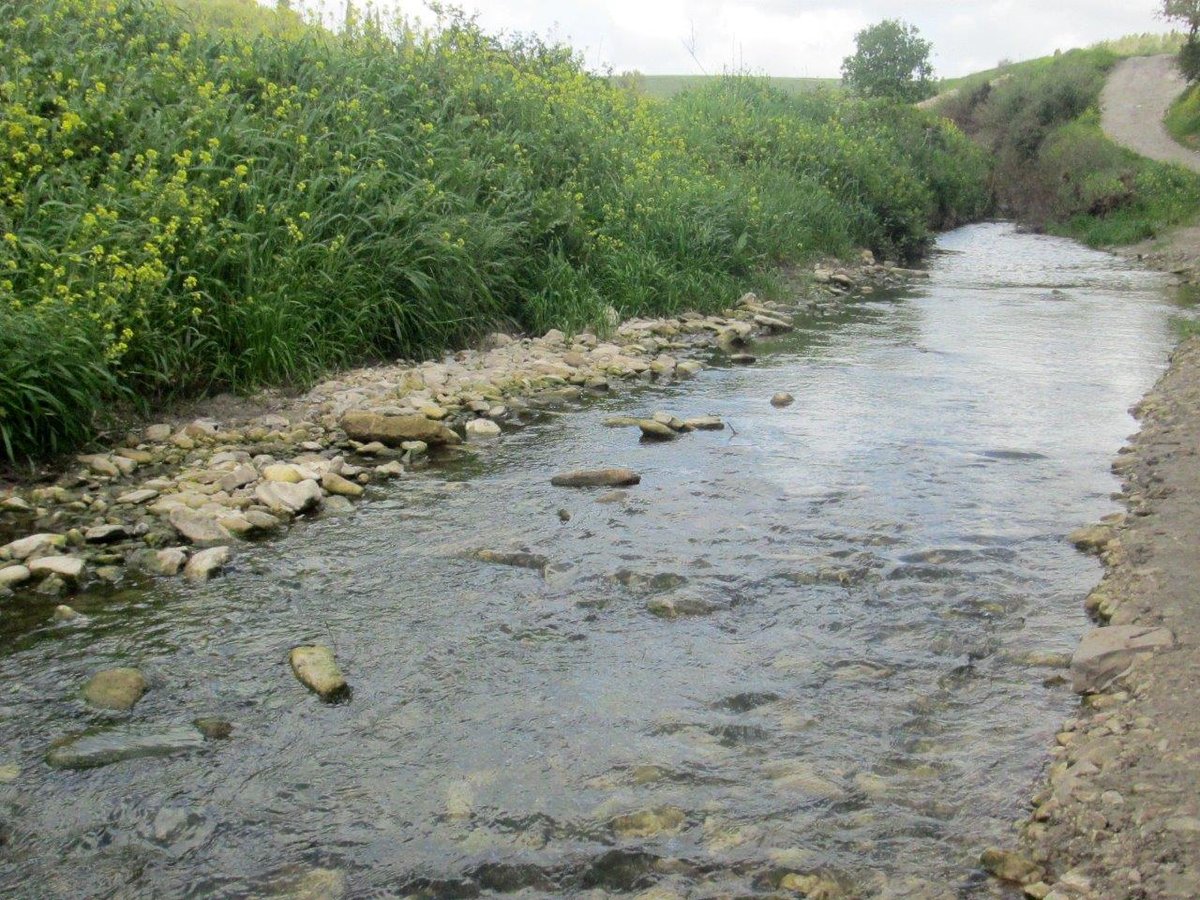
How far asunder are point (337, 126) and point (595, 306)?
278cm

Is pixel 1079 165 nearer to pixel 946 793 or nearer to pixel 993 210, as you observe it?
pixel 993 210

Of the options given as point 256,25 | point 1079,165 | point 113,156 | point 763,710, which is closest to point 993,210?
point 1079,165

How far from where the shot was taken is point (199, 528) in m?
4.96

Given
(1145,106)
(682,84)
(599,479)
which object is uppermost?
(1145,106)

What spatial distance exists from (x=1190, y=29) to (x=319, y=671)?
1339 inches

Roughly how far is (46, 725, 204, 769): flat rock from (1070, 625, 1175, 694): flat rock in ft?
9.17

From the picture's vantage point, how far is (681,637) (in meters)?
3.96

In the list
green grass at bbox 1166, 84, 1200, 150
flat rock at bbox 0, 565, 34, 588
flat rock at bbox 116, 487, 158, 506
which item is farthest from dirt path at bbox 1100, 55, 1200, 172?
flat rock at bbox 0, 565, 34, 588

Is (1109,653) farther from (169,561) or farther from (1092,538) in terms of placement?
(169,561)

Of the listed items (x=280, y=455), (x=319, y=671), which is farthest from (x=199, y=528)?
(x=319, y=671)

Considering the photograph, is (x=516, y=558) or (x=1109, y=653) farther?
(x=516, y=558)

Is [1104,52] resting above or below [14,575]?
above

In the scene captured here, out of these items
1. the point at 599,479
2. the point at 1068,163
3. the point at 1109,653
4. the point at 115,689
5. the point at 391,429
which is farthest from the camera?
the point at 1068,163

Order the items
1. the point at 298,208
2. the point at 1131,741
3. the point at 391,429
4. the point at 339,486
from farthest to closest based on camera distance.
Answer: the point at 298,208, the point at 391,429, the point at 339,486, the point at 1131,741
